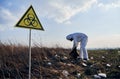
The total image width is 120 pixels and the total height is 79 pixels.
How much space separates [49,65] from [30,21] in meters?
4.95

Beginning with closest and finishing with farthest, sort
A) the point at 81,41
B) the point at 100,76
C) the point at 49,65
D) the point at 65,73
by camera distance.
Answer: the point at 65,73
the point at 100,76
the point at 49,65
the point at 81,41

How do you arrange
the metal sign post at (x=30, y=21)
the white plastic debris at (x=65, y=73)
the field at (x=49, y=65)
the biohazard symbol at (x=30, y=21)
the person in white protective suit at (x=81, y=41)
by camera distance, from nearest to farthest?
the metal sign post at (x=30, y=21) < the biohazard symbol at (x=30, y=21) < the field at (x=49, y=65) < the white plastic debris at (x=65, y=73) < the person in white protective suit at (x=81, y=41)

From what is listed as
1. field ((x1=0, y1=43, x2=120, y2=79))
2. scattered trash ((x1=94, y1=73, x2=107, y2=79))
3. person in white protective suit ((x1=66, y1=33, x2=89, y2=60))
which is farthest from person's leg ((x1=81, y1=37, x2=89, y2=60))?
scattered trash ((x1=94, y1=73, x2=107, y2=79))

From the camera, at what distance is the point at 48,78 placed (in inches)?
520

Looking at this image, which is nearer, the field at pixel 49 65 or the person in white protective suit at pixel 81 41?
the field at pixel 49 65

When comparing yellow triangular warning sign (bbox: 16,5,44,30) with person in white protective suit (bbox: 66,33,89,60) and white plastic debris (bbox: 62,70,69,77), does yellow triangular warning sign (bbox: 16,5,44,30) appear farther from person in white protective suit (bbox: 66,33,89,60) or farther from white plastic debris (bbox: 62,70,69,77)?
person in white protective suit (bbox: 66,33,89,60)

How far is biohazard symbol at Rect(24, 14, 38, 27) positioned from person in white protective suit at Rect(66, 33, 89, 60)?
6.56 metres

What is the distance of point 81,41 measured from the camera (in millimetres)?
A: 17750

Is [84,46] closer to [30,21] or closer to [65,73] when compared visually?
[65,73]

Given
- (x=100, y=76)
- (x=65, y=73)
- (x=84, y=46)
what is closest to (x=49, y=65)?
(x=65, y=73)

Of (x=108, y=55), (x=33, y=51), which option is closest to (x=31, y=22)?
(x=33, y=51)

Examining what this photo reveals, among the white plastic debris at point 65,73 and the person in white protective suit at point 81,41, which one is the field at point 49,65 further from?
the person in white protective suit at point 81,41

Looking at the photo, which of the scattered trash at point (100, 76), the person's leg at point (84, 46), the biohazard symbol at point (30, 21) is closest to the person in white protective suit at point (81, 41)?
the person's leg at point (84, 46)

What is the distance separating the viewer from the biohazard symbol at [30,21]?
35.0 ft
